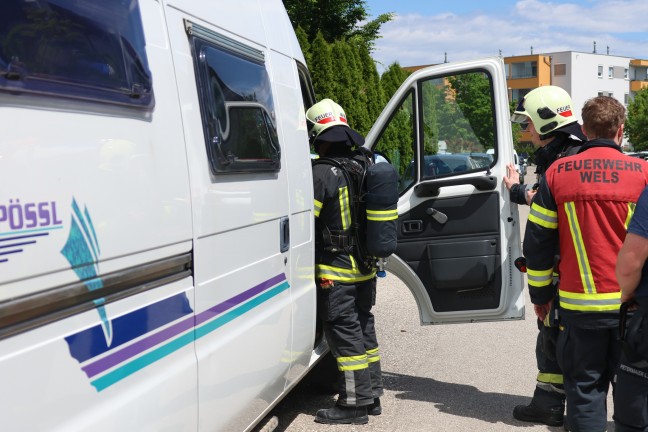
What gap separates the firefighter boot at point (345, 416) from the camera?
15.9ft

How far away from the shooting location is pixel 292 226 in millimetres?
3924

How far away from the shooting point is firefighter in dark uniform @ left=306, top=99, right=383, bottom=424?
467 cm

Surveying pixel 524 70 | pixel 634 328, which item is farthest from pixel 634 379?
pixel 524 70

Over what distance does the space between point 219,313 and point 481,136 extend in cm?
284

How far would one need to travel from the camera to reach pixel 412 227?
5.23m

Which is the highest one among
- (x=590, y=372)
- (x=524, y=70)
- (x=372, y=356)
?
(x=524, y=70)

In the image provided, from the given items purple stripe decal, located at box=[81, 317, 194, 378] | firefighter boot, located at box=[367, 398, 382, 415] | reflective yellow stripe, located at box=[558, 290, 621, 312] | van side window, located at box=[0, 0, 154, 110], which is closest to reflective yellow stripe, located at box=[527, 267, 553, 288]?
reflective yellow stripe, located at box=[558, 290, 621, 312]

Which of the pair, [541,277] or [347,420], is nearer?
[541,277]

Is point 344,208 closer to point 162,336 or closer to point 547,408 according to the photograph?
point 547,408

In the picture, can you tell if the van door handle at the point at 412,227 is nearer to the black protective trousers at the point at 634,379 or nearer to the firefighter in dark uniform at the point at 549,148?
the firefighter in dark uniform at the point at 549,148

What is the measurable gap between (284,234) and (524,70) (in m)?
84.5

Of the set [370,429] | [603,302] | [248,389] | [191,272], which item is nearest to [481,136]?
[603,302]

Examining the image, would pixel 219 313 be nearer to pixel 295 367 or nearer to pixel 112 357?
pixel 112 357

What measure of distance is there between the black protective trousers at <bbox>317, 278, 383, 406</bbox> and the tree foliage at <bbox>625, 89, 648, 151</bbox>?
6928 cm
